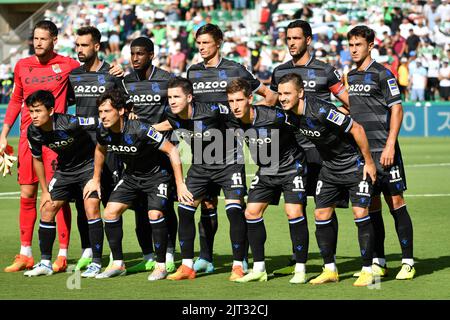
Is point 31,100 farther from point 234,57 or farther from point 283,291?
point 234,57

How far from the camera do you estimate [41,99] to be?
959 centimetres

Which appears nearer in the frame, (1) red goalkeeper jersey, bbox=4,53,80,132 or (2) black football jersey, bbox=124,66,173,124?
(2) black football jersey, bbox=124,66,173,124

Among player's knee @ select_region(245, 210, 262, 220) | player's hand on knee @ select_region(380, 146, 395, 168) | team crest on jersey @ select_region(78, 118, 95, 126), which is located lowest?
player's knee @ select_region(245, 210, 262, 220)

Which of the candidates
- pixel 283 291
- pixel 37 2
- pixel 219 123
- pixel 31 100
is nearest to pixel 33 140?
pixel 31 100

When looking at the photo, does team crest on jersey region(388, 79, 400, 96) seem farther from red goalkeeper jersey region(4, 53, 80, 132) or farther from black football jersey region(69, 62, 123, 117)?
red goalkeeper jersey region(4, 53, 80, 132)

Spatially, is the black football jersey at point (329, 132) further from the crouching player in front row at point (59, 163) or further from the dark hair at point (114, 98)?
the crouching player in front row at point (59, 163)

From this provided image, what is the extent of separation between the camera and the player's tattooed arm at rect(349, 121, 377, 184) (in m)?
8.78

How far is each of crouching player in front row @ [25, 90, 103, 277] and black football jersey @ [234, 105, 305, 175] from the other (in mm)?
1693

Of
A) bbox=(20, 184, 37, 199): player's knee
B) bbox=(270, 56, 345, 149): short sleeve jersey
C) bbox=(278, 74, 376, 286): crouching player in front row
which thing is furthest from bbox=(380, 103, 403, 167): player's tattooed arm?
bbox=(20, 184, 37, 199): player's knee

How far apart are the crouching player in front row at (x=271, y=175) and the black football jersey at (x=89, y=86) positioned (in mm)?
1689

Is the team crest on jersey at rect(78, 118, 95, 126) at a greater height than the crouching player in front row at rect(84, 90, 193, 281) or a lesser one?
greater

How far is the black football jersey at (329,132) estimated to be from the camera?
8758 millimetres

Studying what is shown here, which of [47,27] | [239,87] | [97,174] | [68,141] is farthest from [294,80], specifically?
[47,27]

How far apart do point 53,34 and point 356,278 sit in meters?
4.14
